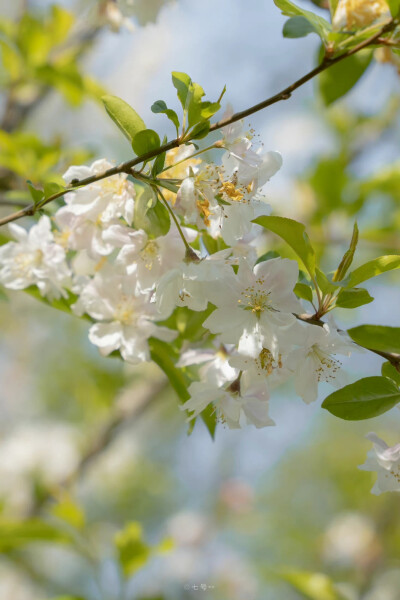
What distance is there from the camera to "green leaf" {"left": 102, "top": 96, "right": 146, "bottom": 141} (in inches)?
24.9

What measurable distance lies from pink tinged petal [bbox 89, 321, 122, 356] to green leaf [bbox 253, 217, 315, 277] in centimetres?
25

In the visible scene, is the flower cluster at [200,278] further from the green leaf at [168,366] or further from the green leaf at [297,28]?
the green leaf at [297,28]

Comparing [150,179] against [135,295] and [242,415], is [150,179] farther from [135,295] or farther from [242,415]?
[242,415]

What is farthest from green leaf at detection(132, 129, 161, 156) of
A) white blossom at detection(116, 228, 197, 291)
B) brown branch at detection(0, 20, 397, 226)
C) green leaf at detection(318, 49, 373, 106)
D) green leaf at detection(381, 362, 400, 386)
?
green leaf at detection(318, 49, 373, 106)

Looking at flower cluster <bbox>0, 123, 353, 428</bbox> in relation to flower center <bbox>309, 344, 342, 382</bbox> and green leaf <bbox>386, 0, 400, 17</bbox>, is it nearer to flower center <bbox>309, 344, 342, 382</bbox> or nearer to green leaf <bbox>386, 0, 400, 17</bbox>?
flower center <bbox>309, 344, 342, 382</bbox>

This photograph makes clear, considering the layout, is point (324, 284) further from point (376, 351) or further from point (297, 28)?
point (297, 28)

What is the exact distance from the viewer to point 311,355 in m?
0.67

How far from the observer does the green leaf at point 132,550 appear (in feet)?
4.28

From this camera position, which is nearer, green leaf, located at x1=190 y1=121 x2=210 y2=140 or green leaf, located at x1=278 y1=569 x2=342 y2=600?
green leaf, located at x1=190 y1=121 x2=210 y2=140

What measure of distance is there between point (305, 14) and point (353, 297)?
283mm

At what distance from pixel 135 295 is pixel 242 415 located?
19 cm

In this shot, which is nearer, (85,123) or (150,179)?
(150,179)

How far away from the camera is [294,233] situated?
2.08ft

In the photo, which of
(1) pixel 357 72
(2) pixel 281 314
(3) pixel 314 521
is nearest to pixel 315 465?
(3) pixel 314 521
